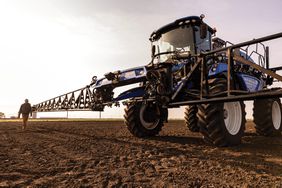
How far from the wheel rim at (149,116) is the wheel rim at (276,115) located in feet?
13.4

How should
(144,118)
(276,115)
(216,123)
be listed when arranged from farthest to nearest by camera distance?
1. (276,115)
2. (144,118)
3. (216,123)

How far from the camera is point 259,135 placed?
796 centimetres

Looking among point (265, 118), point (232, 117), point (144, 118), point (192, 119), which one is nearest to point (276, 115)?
point (265, 118)

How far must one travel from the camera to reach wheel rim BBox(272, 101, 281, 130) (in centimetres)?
824

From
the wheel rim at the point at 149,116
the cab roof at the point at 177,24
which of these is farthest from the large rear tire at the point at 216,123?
the wheel rim at the point at 149,116

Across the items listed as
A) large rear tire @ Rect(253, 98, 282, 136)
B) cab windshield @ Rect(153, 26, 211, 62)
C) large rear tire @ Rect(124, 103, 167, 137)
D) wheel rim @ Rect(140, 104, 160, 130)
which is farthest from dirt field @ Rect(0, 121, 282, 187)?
large rear tire @ Rect(253, 98, 282, 136)

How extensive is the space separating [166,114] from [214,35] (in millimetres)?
2636

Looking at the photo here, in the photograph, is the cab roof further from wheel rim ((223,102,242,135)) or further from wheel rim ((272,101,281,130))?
wheel rim ((272,101,281,130))

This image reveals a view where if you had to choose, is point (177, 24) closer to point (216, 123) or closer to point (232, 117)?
point (232, 117)

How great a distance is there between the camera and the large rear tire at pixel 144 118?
22.6ft

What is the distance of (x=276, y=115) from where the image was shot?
8.39 metres

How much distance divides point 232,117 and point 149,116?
241 cm

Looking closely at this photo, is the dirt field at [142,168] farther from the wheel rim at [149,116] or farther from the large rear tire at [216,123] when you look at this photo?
the wheel rim at [149,116]

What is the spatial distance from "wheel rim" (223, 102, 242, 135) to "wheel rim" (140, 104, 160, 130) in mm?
2131
